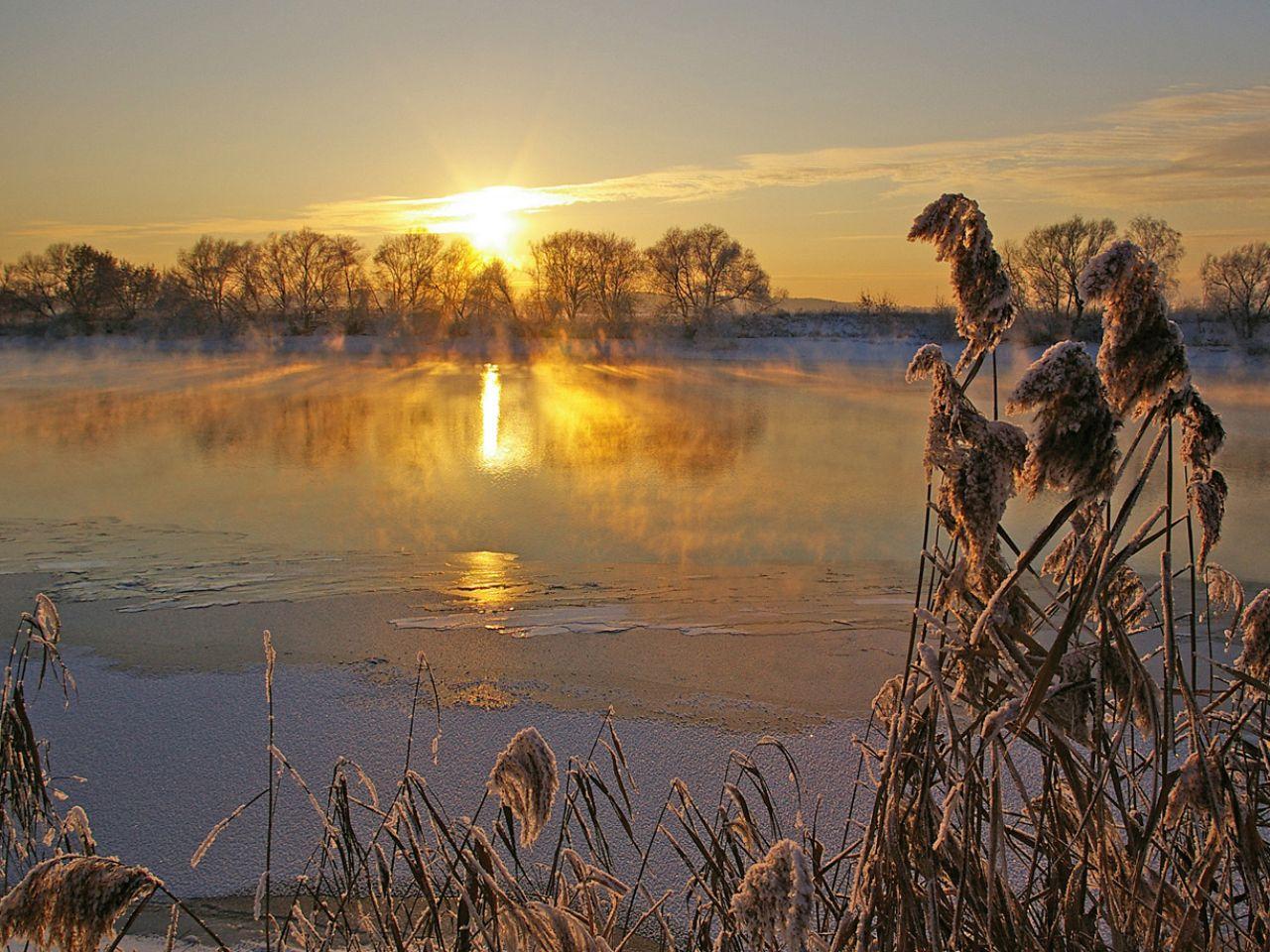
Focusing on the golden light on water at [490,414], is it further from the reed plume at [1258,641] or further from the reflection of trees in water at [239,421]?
the reed plume at [1258,641]

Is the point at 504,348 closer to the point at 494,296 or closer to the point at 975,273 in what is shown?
the point at 494,296

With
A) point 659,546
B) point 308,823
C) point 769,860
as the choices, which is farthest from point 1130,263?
point 659,546

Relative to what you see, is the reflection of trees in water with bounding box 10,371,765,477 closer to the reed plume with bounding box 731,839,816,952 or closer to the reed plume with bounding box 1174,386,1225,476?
the reed plume with bounding box 1174,386,1225,476

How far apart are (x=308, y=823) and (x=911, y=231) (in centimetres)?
331

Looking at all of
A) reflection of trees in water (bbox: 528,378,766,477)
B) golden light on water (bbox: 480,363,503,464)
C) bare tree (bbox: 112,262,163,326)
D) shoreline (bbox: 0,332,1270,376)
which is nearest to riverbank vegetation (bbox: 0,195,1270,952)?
reflection of trees in water (bbox: 528,378,766,477)

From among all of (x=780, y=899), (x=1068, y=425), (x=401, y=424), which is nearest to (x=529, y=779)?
(x=780, y=899)

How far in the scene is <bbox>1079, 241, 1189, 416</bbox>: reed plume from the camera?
923mm

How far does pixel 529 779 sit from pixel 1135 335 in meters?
0.87

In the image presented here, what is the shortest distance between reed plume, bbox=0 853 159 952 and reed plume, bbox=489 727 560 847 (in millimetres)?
416

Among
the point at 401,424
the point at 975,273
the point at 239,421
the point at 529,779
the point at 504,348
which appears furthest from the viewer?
the point at 504,348

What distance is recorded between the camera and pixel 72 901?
1.08 m

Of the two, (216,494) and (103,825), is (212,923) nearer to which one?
(103,825)

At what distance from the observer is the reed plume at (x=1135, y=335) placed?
0.92m

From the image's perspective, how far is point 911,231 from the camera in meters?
1.10
